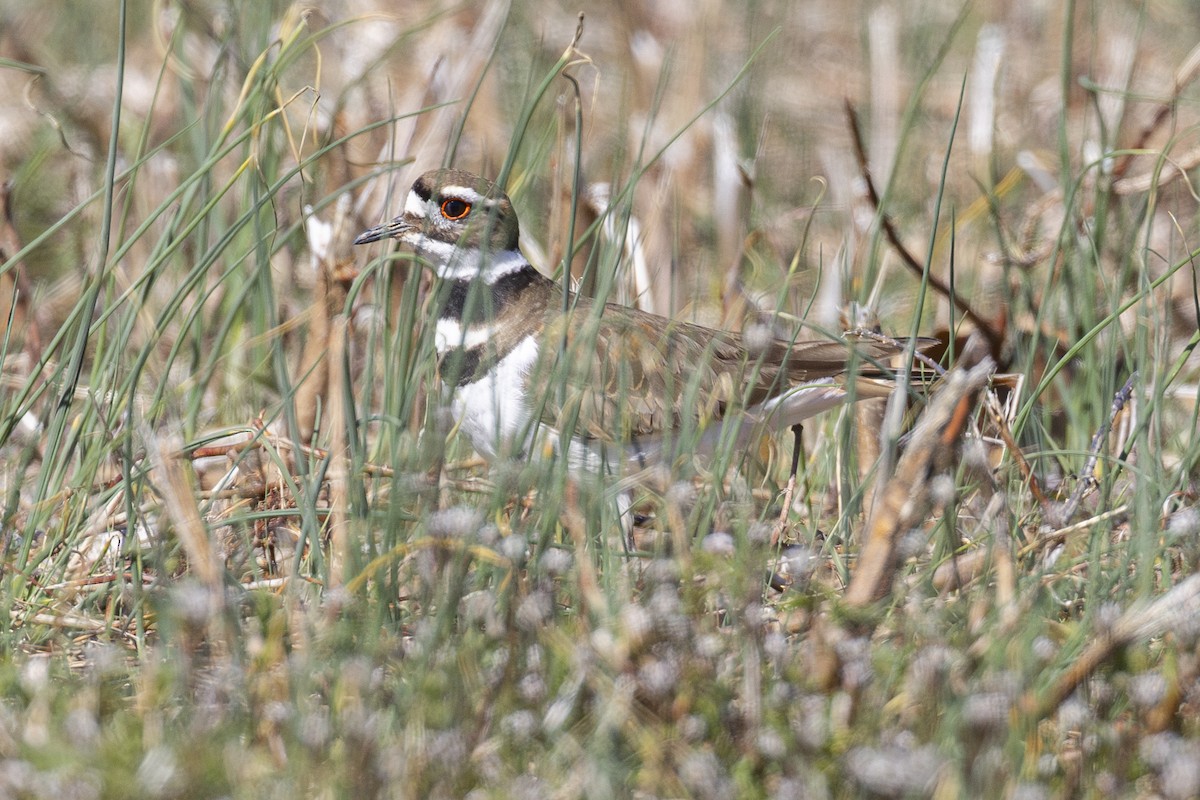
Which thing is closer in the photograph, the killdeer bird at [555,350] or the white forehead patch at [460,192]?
the killdeer bird at [555,350]

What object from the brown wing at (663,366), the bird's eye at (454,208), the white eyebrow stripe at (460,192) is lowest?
the brown wing at (663,366)

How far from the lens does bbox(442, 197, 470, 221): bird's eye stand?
4.13 meters

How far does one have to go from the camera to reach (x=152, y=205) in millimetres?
5918

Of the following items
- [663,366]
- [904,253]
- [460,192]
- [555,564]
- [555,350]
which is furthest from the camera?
[904,253]

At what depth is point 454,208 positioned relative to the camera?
4160 millimetres

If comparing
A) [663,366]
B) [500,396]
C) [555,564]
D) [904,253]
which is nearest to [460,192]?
[500,396]

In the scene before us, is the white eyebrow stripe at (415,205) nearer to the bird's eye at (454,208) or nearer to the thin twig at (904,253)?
the bird's eye at (454,208)

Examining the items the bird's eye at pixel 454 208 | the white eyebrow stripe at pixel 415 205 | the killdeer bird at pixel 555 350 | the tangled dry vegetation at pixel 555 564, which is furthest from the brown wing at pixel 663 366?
the white eyebrow stripe at pixel 415 205

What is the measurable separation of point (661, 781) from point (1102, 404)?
86.8 inches

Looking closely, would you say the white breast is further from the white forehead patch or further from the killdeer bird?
the white forehead patch

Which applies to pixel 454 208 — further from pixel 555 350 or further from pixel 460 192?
pixel 555 350

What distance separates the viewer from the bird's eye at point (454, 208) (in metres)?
4.13

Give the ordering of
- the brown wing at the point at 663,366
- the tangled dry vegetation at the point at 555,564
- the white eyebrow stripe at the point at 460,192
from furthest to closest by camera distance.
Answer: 1. the white eyebrow stripe at the point at 460,192
2. the brown wing at the point at 663,366
3. the tangled dry vegetation at the point at 555,564

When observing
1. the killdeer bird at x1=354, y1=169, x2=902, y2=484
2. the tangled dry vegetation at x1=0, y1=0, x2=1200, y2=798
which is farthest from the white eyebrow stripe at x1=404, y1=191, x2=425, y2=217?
the tangled dry vegetation at x1=0, y1=0, x2=1200, y2=798
